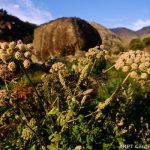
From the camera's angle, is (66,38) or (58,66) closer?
(58,66)

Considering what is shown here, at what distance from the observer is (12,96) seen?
22.4 ft

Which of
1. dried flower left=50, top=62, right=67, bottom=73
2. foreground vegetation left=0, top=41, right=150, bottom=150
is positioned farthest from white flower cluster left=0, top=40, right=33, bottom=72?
dried flower left=50, top=62, right=67, bottom=73

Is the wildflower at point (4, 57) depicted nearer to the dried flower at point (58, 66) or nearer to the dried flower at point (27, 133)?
the dried flower at point (58, 66)

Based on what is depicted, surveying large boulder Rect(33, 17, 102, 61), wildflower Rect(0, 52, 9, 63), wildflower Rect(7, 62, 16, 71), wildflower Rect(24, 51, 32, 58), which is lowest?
wildflower Rect(7, 62, 16, 71)

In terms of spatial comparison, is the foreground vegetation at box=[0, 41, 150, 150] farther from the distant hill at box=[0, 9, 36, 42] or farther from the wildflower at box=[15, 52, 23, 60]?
the distant hill at box=[0, 9, 36, 42]

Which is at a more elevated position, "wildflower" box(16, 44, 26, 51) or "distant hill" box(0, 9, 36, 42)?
"distant hill" box(0, 9, 36, 42)

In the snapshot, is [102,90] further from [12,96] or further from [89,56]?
[12,96]

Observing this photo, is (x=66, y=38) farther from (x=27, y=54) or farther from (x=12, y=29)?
(x=27, y=54)

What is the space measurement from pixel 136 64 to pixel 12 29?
150 ft

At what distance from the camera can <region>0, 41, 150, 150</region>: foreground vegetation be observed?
6.64m

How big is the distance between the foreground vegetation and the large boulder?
2342cm

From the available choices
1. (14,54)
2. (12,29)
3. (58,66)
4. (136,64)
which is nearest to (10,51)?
(14,54)

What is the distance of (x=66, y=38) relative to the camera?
1332 inches

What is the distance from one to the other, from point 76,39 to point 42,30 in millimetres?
4431
